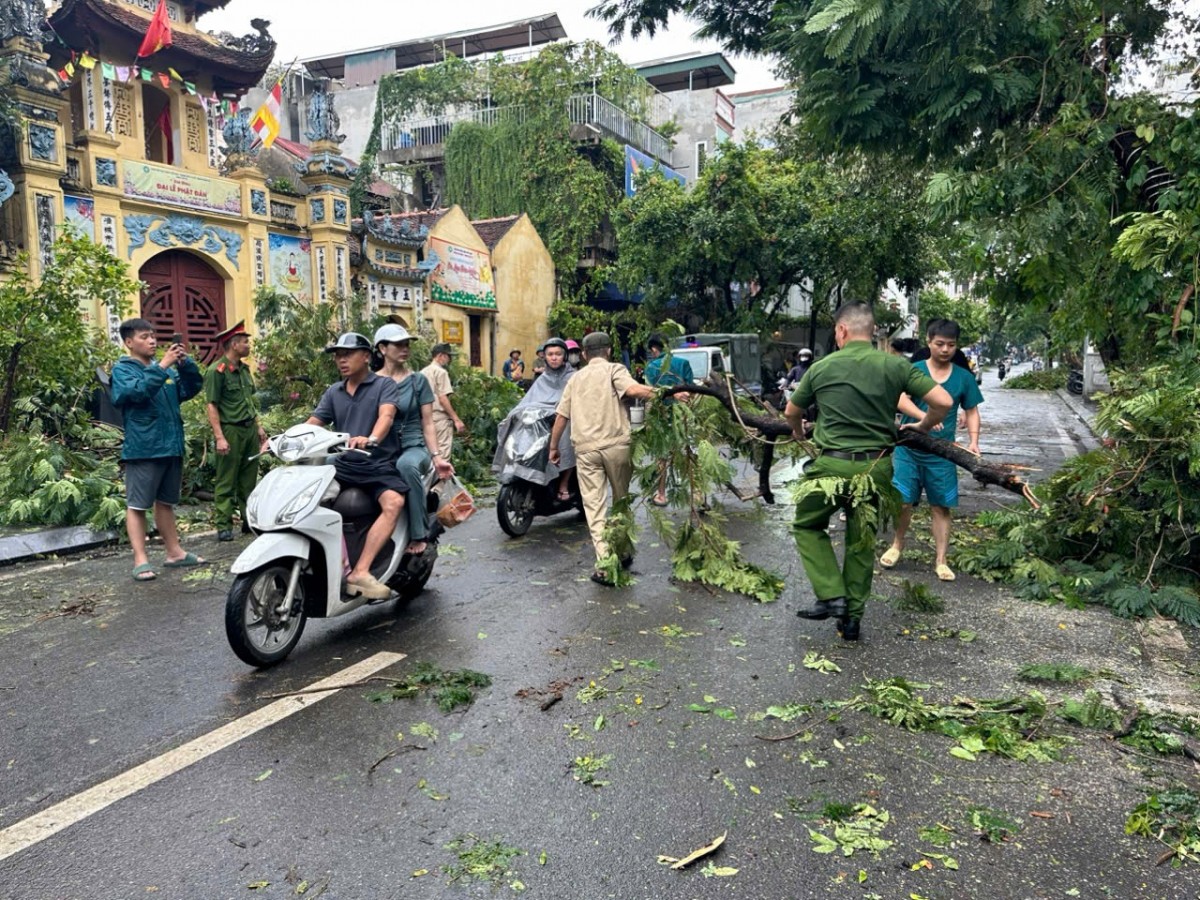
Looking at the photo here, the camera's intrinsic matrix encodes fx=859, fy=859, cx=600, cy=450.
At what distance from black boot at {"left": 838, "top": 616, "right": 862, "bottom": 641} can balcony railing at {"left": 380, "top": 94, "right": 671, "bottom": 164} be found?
2470cm

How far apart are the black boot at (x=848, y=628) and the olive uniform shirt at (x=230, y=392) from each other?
5.72 m

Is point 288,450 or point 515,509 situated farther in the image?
point 515,509

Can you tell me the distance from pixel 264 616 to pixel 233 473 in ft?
13.3

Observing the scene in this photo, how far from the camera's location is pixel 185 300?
1583 centimetres

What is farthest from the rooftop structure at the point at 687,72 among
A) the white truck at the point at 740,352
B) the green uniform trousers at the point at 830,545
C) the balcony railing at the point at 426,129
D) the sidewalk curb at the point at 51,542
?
the green uniform trousers at the point at 830,545

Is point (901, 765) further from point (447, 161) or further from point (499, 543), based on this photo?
point (447, 161)

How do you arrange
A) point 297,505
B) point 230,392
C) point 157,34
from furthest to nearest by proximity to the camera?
1. point 157,34
2. point 230,392
3. point 297,505

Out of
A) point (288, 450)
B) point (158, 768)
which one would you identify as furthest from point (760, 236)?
point (158, 768)

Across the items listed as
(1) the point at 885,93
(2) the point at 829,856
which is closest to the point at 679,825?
(2) the point at 829,856

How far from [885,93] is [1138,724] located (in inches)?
205

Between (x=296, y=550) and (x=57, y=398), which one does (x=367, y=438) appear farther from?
(x=57, y=398)

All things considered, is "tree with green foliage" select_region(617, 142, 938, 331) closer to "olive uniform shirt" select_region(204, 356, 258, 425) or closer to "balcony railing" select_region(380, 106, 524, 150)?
"balcony railing" select_region(380, 106, 524, 150)

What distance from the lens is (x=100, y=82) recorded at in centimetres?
1443

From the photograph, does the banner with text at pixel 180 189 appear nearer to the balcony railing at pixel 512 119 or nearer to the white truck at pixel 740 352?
the white truck at pixel 740 352
